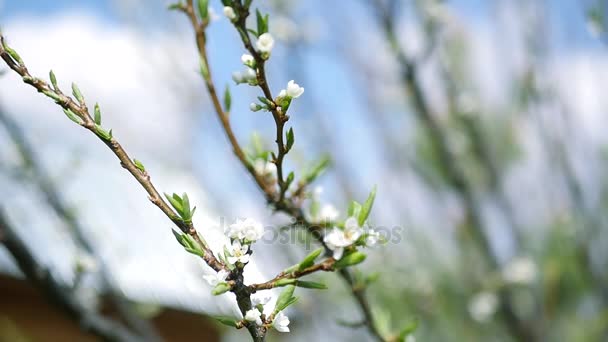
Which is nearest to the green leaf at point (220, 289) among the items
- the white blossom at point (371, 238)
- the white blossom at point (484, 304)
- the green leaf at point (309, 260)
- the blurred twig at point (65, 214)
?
the green leaf at point (309, 260)

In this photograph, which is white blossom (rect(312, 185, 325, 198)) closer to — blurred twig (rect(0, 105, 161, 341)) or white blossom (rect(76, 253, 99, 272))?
white blossom (rect(76, 253, 99, 272))

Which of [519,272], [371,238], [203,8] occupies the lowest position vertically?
[371,238]

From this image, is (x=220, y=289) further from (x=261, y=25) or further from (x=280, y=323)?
(x=261, y=25)

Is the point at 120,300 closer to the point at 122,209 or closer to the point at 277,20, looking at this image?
the point at 122,209

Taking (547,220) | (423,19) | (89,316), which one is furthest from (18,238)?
(547,220)

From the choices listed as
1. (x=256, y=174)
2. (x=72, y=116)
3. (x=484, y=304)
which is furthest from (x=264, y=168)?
(x=484, y=304)
